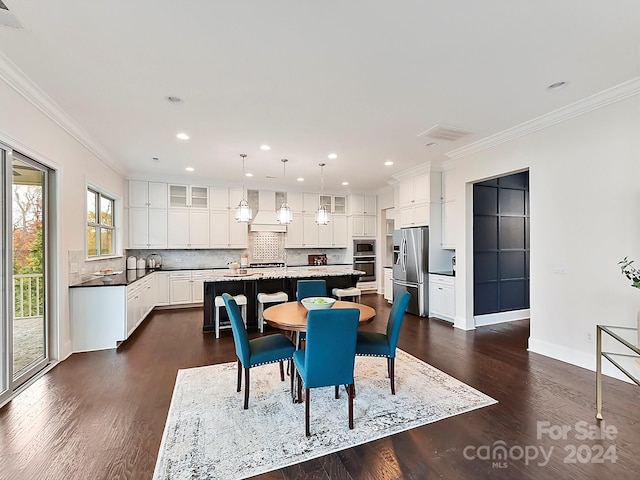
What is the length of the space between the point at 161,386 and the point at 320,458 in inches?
73.8

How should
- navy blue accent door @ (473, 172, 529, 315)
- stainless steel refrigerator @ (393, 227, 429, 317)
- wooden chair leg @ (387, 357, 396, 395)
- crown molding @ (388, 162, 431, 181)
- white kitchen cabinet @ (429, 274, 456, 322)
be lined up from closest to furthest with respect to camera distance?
wooden chair leg @ (387, 357, 396, 395) → navy blue accent door @ (473, 172, 529, 315) → white kitchen cabinet @ (429, 274, 456, 322) → crown molding @ (388, 162, 431, 181) → stainless steel refrigerator @ (393, 227, 429, 317)

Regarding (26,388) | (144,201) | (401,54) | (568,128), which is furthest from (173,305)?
(568,128)

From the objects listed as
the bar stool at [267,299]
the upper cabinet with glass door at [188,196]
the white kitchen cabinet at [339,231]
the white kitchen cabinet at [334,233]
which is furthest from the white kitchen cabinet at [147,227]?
the white kitchen cabinet at [339,231]

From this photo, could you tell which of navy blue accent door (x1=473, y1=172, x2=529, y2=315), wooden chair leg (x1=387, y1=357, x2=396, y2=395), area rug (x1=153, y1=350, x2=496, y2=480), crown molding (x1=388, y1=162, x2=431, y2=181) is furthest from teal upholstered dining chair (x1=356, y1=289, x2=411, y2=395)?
crown molding (x1=388, y1=162, x2=431, y2=181)

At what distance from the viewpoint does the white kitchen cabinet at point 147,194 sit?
653cm

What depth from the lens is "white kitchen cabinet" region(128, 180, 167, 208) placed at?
6.53 meters

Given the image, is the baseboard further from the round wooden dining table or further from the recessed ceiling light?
the recessed ceiling light

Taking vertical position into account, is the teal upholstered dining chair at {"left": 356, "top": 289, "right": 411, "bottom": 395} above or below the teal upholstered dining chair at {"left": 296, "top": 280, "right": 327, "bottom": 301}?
below

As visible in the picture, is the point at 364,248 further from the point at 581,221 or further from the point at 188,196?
the point at 581,221

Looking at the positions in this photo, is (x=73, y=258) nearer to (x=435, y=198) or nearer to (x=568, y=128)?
(x=435, y=198)

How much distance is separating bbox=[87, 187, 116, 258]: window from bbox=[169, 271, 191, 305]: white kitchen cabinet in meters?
1.25

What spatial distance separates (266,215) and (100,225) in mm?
3351

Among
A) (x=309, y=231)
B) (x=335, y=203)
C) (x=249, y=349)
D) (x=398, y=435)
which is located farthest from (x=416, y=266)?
(x=249, y=349)

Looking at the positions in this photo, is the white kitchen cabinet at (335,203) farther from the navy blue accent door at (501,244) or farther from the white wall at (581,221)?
the white wall at (581,221)
